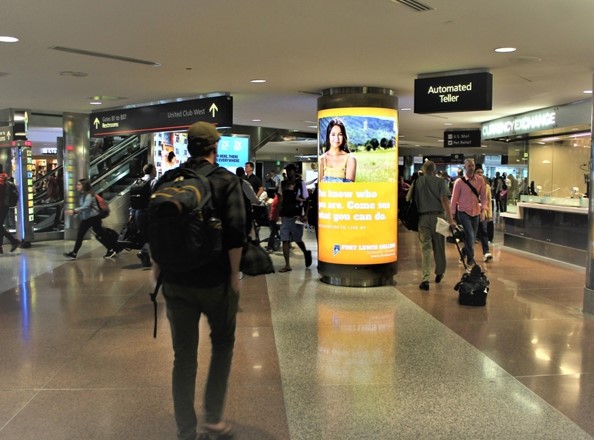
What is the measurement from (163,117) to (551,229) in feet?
26.3

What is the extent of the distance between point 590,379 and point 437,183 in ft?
13.0

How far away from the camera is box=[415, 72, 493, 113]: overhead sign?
23.7 ft

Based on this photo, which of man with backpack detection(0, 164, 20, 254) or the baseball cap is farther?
man with backpack detection(0, 164, 20, 254)

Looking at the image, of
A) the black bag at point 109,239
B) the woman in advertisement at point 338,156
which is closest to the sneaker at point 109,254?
the black bag at point 109,239

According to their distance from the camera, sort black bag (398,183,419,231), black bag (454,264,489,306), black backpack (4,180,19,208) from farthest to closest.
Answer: black backpack (4,180,19,208), black bag (398,183,419,231), black bag (454,264,489,306)

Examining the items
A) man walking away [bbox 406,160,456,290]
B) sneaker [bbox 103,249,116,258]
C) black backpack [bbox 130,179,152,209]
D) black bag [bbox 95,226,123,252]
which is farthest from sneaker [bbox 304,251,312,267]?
sneaker [bbox 103,249,116,258]

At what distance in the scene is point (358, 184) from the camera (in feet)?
26.0

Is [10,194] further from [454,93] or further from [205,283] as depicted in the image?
[205,283]

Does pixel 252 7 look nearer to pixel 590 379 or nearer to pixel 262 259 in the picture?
pixel 262 259

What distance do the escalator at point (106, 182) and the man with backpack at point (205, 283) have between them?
1259 centimetres

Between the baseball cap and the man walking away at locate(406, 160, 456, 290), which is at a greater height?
the baseball cap

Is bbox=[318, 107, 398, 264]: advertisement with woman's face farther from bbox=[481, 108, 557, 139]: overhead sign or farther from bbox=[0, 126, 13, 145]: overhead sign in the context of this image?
bbox=[0, 126, 13, 145]: overhead sign

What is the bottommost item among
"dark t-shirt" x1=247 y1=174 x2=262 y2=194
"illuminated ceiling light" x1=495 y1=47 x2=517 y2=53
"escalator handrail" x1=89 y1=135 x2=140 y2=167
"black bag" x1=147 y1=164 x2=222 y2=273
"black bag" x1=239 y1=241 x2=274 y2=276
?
"black bag" x1=239 y1=241 x2=274 y2=276

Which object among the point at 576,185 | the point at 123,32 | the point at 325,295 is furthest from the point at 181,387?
the point at 576,185
